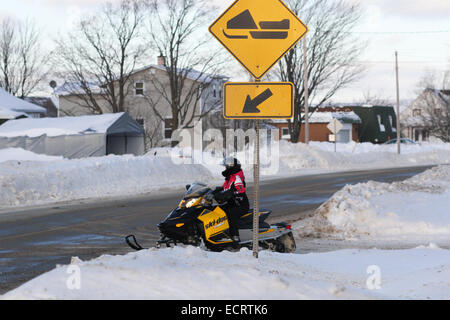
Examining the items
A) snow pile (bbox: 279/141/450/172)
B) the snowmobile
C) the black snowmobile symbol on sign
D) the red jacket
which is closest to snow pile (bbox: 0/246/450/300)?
the snowmobile

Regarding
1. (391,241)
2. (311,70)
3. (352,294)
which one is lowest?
(391,241)

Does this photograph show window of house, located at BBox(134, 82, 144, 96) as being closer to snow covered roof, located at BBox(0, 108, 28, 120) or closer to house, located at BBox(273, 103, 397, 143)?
snow covered roof, located at BBox(0, 108, 28, 120)

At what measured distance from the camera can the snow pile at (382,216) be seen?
1191 cm

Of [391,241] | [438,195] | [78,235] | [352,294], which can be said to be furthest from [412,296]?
[438,195]

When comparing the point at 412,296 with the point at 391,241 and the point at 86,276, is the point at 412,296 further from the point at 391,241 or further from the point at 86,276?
the point at 391,241

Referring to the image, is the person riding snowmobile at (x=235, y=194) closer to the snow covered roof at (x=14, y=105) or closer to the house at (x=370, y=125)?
the snow covered roof at (x=14, y=105)

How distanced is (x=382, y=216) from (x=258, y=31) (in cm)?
713

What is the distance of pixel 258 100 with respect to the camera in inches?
251

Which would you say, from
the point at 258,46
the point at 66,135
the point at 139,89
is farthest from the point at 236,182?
the point at 139,89

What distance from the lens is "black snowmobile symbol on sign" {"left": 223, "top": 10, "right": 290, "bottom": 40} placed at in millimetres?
6414

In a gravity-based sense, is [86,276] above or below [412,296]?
above

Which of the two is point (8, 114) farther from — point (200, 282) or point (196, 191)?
point (200, 282)

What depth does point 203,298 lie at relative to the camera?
4938mm

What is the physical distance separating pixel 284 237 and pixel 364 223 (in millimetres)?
3327
